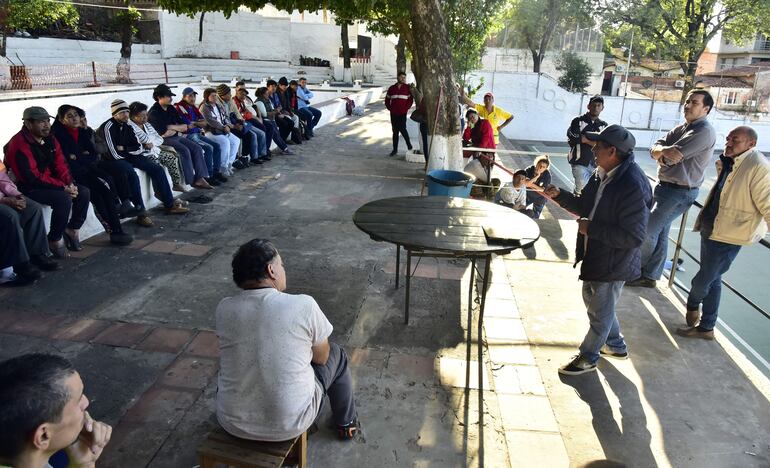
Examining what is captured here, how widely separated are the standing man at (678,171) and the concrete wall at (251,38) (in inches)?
1319

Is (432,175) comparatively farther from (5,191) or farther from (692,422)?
(5,191)

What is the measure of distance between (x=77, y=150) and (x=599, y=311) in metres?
4.85

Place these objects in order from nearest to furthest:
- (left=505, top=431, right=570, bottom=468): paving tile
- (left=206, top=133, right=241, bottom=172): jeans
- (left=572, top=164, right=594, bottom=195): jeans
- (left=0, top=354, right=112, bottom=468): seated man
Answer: (left=0, top=354, right=112, bottom=468): seated man → (left=505, top=431, right=570, bottom=468): paving tile → (left=572, top=164, right=594, bottom=195): jeans → (left=206, top=133, right=241, bottom=172): jeans

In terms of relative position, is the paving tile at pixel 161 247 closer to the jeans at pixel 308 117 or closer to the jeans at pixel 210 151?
the jeans at pixel 210 151

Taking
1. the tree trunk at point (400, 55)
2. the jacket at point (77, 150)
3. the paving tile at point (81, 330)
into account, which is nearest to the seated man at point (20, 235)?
the jacket at point (77, 150)

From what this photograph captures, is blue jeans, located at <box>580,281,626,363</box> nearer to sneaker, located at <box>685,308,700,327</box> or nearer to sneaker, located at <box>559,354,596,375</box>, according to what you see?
sneaker, located at <box>559,354,596,375</box>

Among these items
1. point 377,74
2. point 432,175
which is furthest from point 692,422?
point 377,74

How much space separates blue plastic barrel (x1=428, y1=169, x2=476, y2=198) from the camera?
5.42 m

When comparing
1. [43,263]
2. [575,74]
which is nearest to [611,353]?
[43,263]

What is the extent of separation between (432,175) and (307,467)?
3.72 meters

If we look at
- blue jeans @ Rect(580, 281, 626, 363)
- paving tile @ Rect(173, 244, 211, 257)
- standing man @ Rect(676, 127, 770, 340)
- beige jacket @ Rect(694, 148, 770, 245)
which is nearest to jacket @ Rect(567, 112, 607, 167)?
standing man @ Rect(676, 127, 770, 340)

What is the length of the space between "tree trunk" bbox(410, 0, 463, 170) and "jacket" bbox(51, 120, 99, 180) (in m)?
4.36

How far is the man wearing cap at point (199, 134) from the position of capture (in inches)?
275

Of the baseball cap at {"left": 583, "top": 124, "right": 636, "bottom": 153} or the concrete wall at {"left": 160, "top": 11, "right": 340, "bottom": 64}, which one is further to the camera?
the concrete wall at {"left": 160, "top": 11, "right": 340, "bottom": 64}
